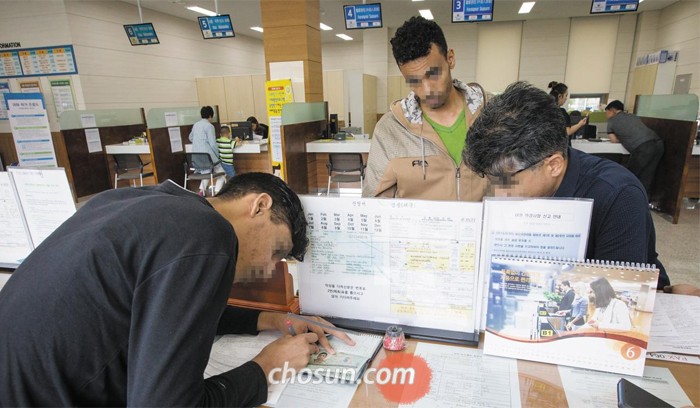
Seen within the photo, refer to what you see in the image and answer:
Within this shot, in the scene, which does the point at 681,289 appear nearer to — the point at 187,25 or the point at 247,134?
the point at 247,134

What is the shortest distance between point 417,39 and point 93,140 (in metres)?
6.11

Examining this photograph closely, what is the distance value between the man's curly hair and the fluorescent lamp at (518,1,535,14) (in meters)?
7.28

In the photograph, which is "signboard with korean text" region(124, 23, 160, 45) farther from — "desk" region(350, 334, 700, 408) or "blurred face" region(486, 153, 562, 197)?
"desk" region(350, 334, 700, 408)

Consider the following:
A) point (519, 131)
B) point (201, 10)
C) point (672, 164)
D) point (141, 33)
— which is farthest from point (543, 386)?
point (201, 10)

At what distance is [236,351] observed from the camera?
1082 mm

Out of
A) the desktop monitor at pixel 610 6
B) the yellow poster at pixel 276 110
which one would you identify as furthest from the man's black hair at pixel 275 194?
the desktop monitor at pixel 610 6

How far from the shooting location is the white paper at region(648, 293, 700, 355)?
1.00 meters

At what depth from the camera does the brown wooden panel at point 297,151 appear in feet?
15.1

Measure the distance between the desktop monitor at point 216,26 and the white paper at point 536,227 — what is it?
242 inches

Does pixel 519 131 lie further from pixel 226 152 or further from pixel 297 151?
pixel 226 152

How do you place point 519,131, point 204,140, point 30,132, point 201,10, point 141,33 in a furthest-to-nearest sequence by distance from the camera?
1. point 201,10
2. point 141,33
3. point 204,140
4. point 30,132
5. point 519,131

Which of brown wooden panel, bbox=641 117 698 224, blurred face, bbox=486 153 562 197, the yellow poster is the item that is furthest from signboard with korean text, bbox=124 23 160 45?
brown wooden panel, bbox=641 117 698 224

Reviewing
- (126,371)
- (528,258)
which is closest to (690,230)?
(528,258)

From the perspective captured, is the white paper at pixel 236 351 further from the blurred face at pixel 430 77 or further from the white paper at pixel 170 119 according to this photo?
the white paper at pixel 170 119
